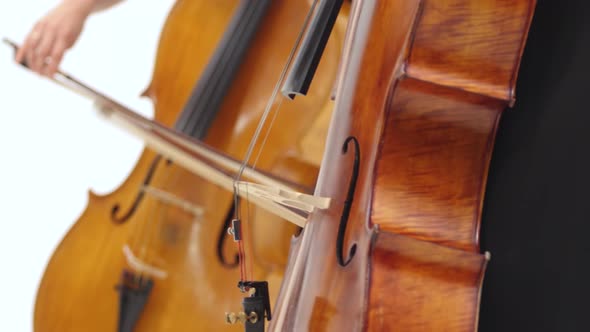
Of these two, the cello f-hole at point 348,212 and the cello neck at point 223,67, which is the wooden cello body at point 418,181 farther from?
the cello neck at point 223,67

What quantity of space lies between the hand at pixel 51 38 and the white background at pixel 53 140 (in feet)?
2.60

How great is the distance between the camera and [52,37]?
1037 millimetres

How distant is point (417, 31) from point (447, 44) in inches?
1.2

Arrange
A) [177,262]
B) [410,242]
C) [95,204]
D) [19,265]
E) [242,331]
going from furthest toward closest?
[19,265] → [95,204] → [177,262] → [242,331] → [410,242]

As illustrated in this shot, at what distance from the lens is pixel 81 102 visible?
6.23 ft

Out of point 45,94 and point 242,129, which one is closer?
point 242,129

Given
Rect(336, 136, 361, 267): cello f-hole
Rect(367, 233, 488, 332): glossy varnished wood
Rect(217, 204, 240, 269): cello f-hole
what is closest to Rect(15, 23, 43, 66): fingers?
Rect(217, 204, 240, 269): cello f-hole

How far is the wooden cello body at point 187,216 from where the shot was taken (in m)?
1.05

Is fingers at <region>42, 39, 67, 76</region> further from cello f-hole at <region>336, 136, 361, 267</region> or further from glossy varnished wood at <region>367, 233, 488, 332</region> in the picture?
glossy varnished wood at <region>367, 233, 488, 332</region>

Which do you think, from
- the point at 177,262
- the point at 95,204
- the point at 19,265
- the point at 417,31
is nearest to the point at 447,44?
the point at 417,31

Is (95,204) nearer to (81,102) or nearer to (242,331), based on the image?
(242,331)

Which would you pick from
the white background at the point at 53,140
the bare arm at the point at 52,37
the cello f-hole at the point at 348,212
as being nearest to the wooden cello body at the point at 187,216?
the bare arm at the point at 52,37

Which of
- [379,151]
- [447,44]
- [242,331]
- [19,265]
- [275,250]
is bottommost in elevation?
[19,265]

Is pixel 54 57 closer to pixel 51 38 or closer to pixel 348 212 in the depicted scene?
pixel 51 38
